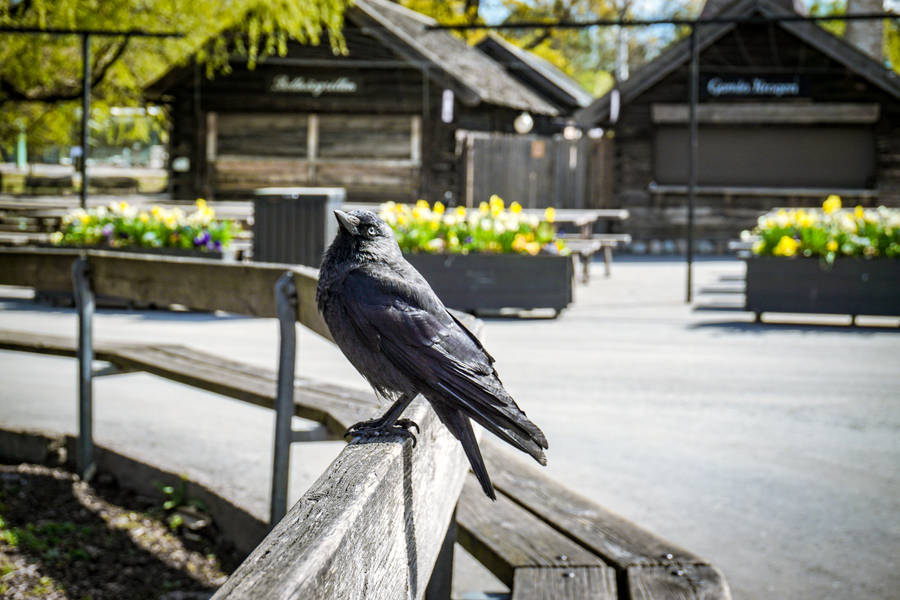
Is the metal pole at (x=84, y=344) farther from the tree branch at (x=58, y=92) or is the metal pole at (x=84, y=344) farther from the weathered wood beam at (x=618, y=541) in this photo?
the tree branch at (x=58, y=92)

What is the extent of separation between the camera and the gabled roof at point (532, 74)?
3347 centimetres

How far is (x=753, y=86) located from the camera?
80.0 feet

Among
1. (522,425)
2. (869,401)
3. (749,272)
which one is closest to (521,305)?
(749,272)

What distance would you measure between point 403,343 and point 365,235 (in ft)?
0.96

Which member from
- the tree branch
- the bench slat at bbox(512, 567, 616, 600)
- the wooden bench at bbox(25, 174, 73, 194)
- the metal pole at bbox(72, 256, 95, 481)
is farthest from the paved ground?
the wooden bench at bbox(25, 174, 73, 194)

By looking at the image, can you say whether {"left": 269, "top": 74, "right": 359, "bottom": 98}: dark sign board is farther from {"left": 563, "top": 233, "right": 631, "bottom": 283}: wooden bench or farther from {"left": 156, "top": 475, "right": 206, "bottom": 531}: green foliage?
{"left": 156, "top": 475, "right": 206, "bottom": 531}: green foliage

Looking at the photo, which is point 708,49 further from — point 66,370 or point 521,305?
point 66,370

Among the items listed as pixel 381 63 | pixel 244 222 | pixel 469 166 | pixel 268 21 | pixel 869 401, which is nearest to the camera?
pixel 869 401

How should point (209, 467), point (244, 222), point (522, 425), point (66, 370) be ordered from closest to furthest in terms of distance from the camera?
point (522, 425), point (209, 467), point (66, 370), point (244, 222)

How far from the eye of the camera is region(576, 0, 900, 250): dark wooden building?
23.9 metres

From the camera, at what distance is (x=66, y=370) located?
28.5 feet

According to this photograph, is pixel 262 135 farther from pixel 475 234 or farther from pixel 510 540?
pixel 510 540

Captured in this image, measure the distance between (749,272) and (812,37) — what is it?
13.9 metres

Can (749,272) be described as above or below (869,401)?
above
